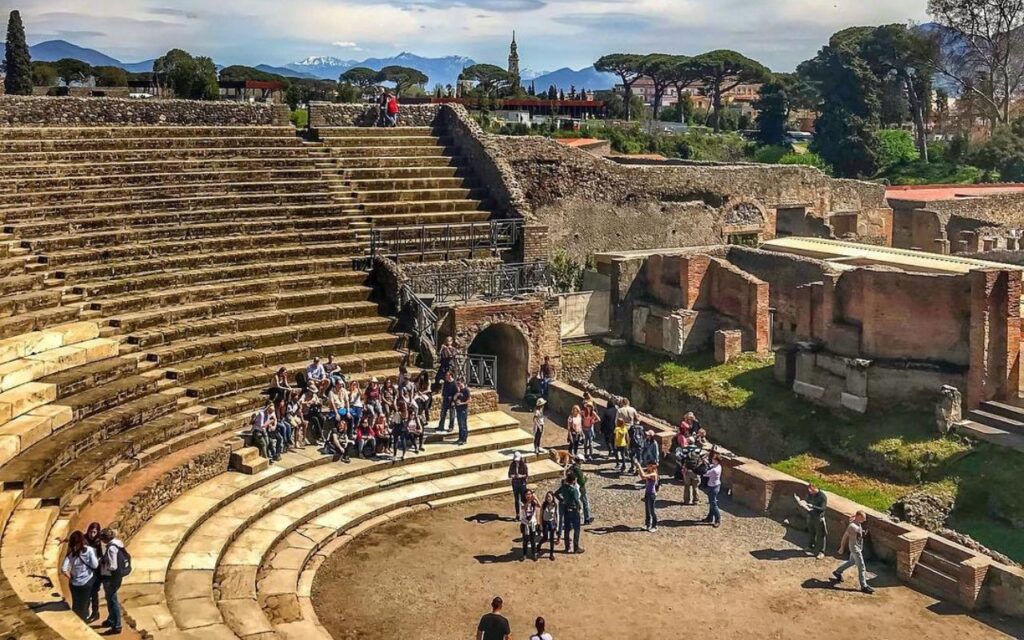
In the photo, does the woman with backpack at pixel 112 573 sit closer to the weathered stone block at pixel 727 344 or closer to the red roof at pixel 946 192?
the weathered stone block at pixel 727 344

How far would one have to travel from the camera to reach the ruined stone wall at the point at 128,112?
2386 cm

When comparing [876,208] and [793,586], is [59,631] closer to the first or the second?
[793,586]

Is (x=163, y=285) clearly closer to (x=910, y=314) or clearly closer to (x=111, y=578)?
(x=111, y=578)

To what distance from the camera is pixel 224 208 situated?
74.6ft

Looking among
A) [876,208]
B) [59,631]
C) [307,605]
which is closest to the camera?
[59,631]

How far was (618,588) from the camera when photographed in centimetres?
1391

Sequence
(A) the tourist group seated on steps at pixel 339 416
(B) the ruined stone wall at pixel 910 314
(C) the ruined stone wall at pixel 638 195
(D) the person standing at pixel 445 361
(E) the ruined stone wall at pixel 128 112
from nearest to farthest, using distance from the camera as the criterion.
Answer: (A) the tourist group seated on steps at pixel 339 416 < (D) the person standing at pixel 445 361 < (B) the ruined stone wall at pixel 910 314 < (E) the ruined stone wall at pixel 128 112 < (C) the ruined stone wall at pixel 638 195

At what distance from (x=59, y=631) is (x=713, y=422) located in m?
16.3

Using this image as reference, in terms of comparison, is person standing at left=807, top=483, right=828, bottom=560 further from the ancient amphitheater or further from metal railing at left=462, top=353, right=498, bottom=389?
metal railing at left=462, top=353, right=498, bottom=389

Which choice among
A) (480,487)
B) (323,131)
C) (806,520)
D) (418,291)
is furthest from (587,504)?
(323,131)

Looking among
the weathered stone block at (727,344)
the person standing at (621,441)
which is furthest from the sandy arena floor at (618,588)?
the weathered stone block at (727,344)

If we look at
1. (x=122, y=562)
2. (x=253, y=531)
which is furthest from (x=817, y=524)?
(x=122, y=562)

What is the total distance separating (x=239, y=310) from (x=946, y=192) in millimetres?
35117

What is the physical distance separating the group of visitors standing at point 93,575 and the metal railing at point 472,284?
37.7 ft
